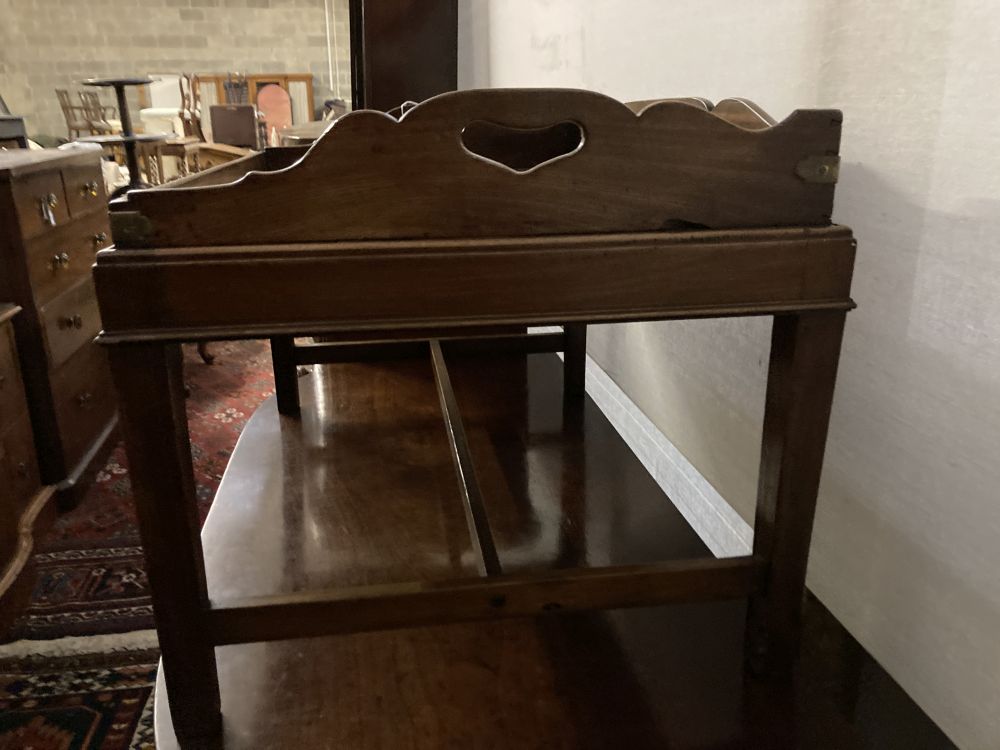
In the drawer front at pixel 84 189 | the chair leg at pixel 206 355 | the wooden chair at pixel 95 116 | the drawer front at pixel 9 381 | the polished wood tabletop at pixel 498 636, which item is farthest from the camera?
the wooden chair at pixel 95 116

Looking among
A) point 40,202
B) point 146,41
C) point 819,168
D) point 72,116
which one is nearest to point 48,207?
point 40,202

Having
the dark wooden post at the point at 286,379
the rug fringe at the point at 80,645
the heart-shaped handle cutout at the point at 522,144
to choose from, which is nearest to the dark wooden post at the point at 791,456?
the heart-shaped handle cutout at the point at 522,144

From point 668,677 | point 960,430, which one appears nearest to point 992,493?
point 960,430

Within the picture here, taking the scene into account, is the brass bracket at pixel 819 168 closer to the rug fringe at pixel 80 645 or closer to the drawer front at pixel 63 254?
the rug fringe at pixel 80 645

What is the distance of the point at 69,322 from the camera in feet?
6.98

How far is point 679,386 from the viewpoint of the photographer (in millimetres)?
1211

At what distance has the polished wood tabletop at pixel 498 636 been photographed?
2.54ft

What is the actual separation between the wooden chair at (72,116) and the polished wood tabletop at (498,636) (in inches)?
350

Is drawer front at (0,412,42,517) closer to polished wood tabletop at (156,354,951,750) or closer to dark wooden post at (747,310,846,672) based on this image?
polished wood tabletop at (156,354,951,750)

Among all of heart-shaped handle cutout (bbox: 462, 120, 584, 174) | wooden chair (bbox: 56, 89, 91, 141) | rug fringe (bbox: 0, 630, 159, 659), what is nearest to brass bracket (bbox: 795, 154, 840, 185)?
heart-shaped handle cutout (bbox: 462, 120, 584, 174)

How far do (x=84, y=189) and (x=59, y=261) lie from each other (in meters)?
0.34

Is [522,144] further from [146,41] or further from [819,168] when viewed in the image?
[146,41]

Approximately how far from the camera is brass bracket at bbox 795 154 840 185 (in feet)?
2.00

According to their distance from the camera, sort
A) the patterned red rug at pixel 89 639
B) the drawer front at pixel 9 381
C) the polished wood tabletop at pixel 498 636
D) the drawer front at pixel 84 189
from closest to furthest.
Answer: the polished wood tabletop at pixel 498 636 < the patterned red rug at pixel 89 639 < the drawer front at pixel 9 381 < the drawer front at pixel 84 189
